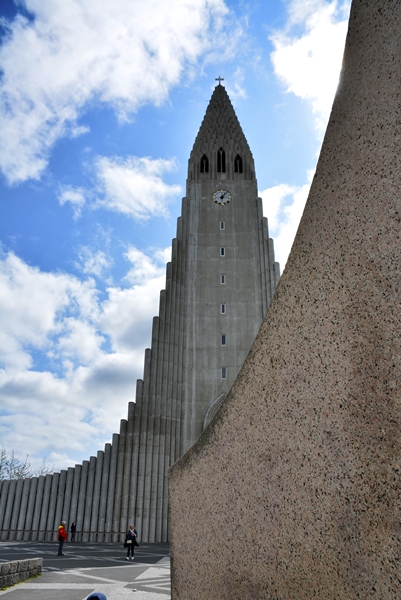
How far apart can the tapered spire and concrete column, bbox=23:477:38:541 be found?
24433 millimetres

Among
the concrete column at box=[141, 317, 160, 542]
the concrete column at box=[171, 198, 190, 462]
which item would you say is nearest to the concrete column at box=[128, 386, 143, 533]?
the concrete column at box=[141, 317, 160, 542]

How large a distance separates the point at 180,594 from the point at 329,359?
1901mm

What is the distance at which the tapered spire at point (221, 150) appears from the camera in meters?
35.8

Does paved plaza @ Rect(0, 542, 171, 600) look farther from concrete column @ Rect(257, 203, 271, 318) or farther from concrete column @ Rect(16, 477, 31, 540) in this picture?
concrete column @ Rect(257, 203, 271, 318)

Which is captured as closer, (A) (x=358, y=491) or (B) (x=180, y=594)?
(A) (x=358, y=491)

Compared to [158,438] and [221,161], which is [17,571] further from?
[221,161]

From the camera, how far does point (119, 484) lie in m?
25.8

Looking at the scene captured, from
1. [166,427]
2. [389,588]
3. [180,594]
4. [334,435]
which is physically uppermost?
[166,427]

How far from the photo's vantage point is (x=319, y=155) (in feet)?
10.4

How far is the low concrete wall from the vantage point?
720cm

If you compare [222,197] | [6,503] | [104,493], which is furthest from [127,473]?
[222,197]

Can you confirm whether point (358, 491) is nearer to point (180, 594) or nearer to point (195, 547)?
point (195, 547)

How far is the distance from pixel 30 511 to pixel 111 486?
16.8 feet

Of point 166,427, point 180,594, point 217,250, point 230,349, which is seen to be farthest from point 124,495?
point 180,594
